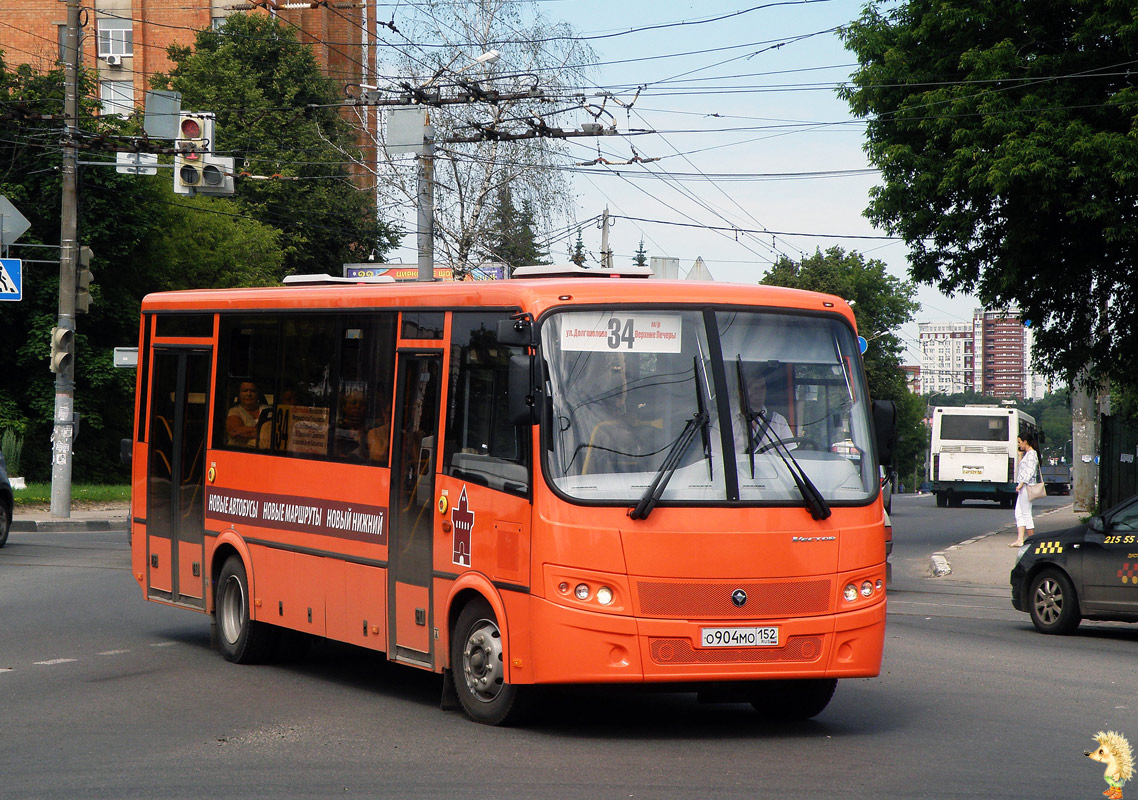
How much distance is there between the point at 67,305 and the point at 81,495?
7169 mm

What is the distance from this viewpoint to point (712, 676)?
780 centimetres

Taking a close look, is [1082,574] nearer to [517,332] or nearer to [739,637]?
[739,637]

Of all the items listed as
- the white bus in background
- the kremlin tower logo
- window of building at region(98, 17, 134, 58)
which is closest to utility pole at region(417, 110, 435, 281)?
the kremlin tower logo

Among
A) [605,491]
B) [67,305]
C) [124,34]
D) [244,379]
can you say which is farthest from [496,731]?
[124,34]

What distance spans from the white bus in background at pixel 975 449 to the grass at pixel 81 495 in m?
27.7

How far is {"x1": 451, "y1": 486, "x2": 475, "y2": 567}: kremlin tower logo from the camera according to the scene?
28.0 ft

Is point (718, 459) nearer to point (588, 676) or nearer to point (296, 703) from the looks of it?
point (588, 676)

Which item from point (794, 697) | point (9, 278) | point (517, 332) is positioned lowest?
point (794, 697)

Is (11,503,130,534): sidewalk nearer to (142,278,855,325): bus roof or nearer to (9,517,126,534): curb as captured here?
(9,517,126,534): curb

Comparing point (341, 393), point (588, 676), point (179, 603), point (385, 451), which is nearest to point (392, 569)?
point (385, 451)

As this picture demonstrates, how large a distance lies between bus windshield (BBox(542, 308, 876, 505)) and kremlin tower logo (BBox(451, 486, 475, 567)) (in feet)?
2.82

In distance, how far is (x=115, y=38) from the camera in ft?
193

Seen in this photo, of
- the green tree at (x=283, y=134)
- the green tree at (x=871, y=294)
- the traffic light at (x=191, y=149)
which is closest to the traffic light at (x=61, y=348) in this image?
the traffic light at (x=191, y=149)

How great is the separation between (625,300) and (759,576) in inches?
67.6
